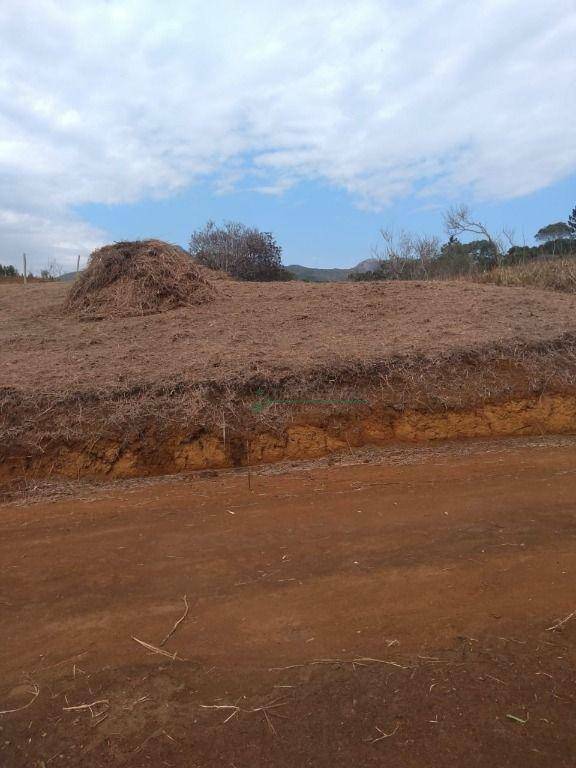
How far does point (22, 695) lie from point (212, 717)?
40.1 inches

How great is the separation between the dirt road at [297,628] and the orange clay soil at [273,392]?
1136mm

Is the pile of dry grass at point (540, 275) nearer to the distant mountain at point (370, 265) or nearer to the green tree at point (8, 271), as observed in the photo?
the distant mountain at point (370, 265)

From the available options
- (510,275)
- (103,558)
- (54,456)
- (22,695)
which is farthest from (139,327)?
(510,275)

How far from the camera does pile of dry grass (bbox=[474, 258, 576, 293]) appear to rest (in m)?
14.2

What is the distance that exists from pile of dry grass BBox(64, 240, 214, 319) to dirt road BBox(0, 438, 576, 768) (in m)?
7.08

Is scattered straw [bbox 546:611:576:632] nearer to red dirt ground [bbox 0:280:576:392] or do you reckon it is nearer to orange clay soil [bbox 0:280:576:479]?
orange clay soil [bbox 0:280:576:479]

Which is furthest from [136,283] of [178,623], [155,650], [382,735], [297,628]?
[382,735]

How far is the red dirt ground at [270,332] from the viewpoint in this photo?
7.73 meters

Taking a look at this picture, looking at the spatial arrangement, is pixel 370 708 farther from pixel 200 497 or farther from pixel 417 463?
pixel 417 463

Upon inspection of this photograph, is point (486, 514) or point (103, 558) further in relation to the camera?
point (486, 514)

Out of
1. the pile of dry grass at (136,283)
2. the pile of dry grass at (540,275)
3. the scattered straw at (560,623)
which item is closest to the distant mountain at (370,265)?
the pile of dry grass at (540,275)

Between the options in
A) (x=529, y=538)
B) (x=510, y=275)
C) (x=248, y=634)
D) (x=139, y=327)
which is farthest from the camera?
(x=510, y=275)

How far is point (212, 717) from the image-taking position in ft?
8.66

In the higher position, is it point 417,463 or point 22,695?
point 417,463
